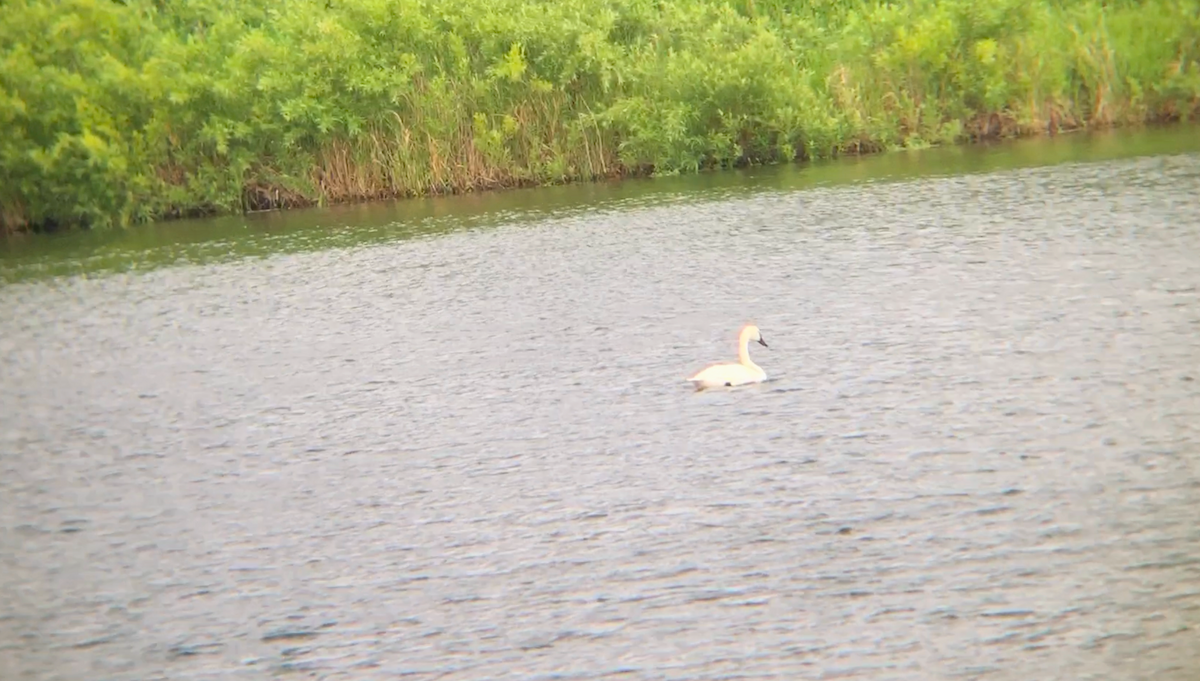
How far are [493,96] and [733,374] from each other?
2177 centimetres

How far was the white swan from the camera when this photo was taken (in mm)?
14922

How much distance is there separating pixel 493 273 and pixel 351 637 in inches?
563

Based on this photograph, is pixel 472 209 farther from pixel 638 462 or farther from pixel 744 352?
pixel 638 462

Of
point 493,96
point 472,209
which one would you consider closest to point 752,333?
point 472,209

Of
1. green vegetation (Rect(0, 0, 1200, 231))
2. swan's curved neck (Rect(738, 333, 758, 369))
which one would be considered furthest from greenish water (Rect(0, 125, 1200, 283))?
swan's curved neck (Rect(738, 333, 758, 369))

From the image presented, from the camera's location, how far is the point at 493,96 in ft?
117

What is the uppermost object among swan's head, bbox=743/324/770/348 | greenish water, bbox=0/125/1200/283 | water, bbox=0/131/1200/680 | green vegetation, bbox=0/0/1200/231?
green vegetation, bbox=0/0/1200/231

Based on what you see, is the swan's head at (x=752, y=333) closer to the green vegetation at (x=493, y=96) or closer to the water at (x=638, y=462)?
the water at (x=638, y=462)

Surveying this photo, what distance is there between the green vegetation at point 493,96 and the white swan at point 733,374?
65.9 feet

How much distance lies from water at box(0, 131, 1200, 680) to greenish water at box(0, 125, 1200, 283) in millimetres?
4149

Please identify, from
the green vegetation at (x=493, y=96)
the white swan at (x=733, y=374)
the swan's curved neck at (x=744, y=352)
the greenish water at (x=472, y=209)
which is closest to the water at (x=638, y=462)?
the white swan at (x=733, y=374)

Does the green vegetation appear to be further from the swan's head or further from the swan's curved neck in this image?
the swan's curved neck

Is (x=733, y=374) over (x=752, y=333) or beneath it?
beneath

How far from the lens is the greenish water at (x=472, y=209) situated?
29.0m
